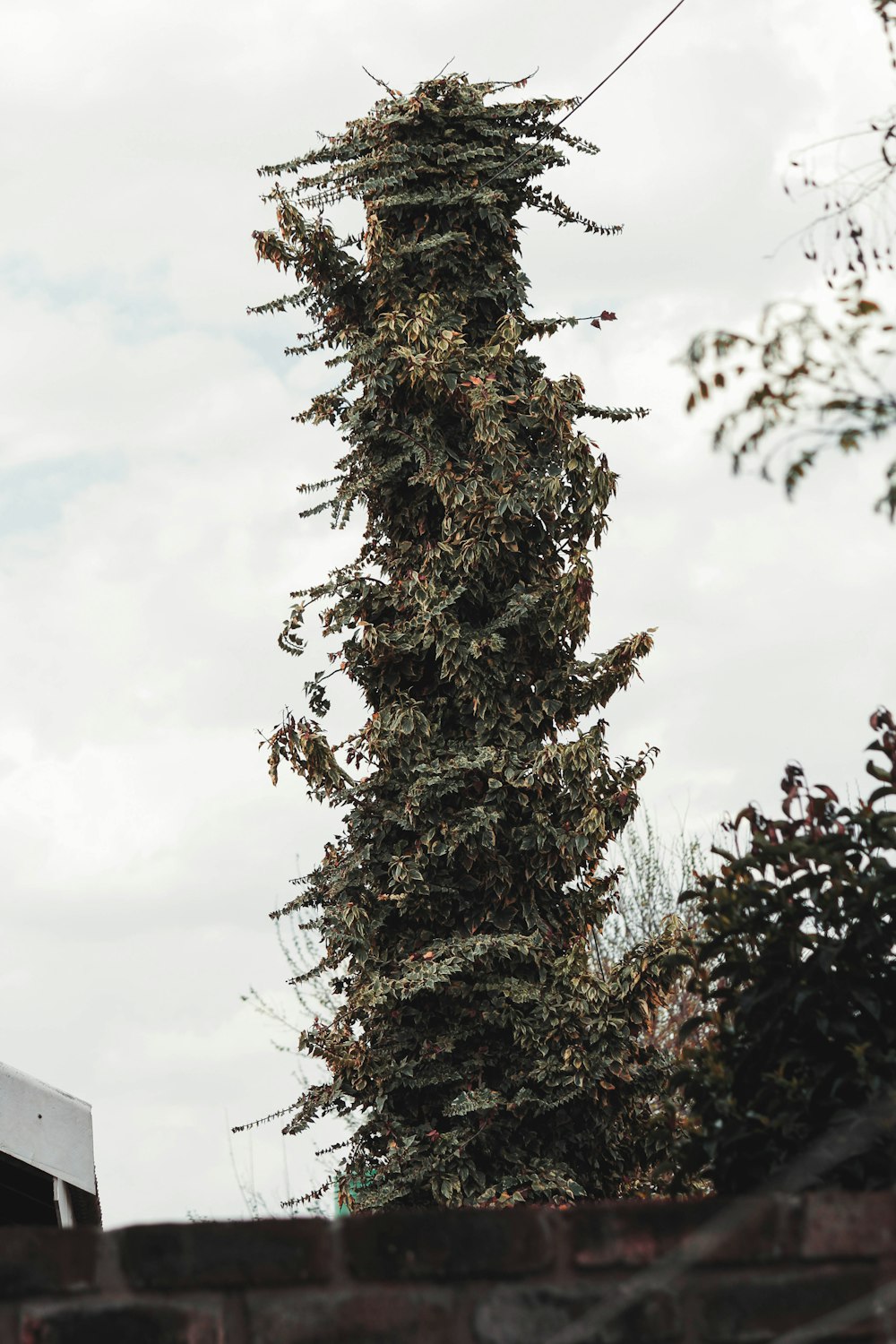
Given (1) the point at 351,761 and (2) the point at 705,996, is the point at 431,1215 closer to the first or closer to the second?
(2) the point at 705,996

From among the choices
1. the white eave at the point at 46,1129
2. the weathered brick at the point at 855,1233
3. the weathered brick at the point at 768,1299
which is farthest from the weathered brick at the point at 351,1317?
the white eave at the point at 46,1129

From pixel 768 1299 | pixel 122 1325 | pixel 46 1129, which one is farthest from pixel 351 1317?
pixel 46 1129

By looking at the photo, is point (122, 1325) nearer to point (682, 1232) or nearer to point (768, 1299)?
point (682, 1232)

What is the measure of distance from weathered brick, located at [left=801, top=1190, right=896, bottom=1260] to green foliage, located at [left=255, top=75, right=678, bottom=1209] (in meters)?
6.51

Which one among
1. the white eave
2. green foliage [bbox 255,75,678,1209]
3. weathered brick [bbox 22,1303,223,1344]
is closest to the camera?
weathered brick [bbox 22,1303,223,1344]

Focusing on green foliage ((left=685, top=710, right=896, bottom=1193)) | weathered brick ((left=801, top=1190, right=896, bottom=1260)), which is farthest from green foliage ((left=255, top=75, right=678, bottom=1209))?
weathered brick ((left=801, top=1190, right=896, bottom=1260))

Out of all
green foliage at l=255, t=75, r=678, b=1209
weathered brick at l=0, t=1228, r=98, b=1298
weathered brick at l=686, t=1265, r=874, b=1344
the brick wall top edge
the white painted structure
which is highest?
green foliage at l=255, t=75, r=678, b=1209

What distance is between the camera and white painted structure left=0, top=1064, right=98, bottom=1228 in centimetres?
654

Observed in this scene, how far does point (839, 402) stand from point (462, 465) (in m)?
7.23

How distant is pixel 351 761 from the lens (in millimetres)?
10117

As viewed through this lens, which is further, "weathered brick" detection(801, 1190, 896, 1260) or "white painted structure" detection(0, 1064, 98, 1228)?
"white painted structure" detection(0, 1064, 98, 1228)

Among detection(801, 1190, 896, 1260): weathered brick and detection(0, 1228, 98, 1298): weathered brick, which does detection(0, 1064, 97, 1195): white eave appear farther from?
detection(801, 1190, 896, 1260): weathered brick

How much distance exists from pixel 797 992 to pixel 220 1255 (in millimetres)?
1722

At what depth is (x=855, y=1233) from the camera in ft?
7.93
